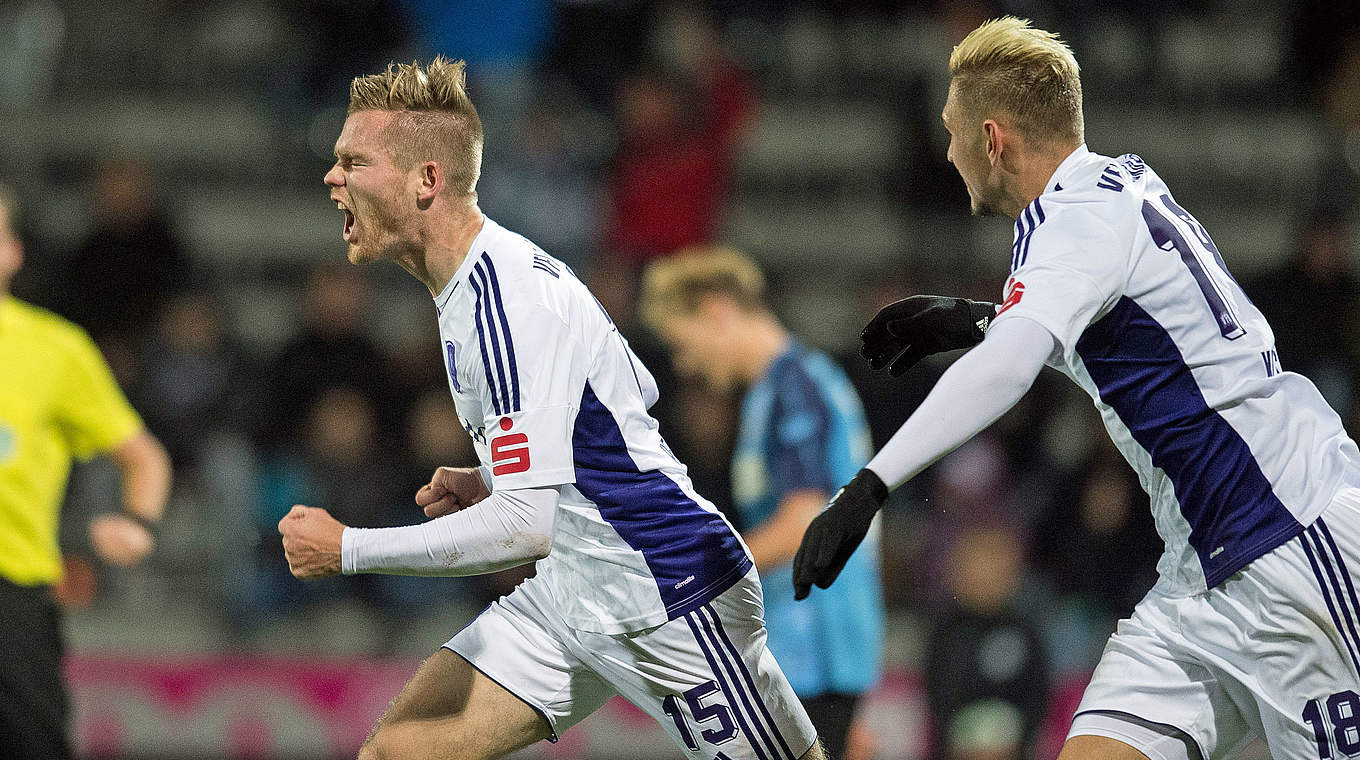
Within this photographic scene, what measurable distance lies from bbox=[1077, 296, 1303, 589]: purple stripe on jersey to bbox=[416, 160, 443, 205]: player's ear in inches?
64.6

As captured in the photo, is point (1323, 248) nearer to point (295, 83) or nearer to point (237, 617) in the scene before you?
point (237, 617)

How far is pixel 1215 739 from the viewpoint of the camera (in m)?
3.54

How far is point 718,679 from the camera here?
3.78 m

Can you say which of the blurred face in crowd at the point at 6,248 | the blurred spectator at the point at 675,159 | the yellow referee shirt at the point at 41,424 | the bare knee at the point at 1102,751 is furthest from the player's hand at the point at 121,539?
the blurred spectator at the point at 675,159

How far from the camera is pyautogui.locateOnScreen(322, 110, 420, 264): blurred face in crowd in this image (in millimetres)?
3865

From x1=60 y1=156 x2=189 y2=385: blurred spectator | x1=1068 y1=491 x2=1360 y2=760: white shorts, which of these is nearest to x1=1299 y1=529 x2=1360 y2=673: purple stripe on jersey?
x1=1068 y1=491 x2=1360 y2=760: white shorts

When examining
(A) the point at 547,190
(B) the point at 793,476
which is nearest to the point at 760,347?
(B) the point at 793,476

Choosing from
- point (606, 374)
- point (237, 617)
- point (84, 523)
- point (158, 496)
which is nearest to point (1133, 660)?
point (606, 374)

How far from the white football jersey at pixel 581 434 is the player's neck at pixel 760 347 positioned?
1543 mm

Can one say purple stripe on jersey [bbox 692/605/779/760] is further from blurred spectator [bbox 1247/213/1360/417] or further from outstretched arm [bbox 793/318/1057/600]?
blurred spectator [bbox 1247/213/1360/417]

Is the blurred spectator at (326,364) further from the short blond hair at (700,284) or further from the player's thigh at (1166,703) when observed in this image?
the player's thigh at (1166,703)

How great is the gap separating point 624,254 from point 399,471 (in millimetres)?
2129

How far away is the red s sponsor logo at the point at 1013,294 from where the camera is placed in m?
3.16

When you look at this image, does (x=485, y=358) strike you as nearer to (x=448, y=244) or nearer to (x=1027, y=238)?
(x=448, y=244)
